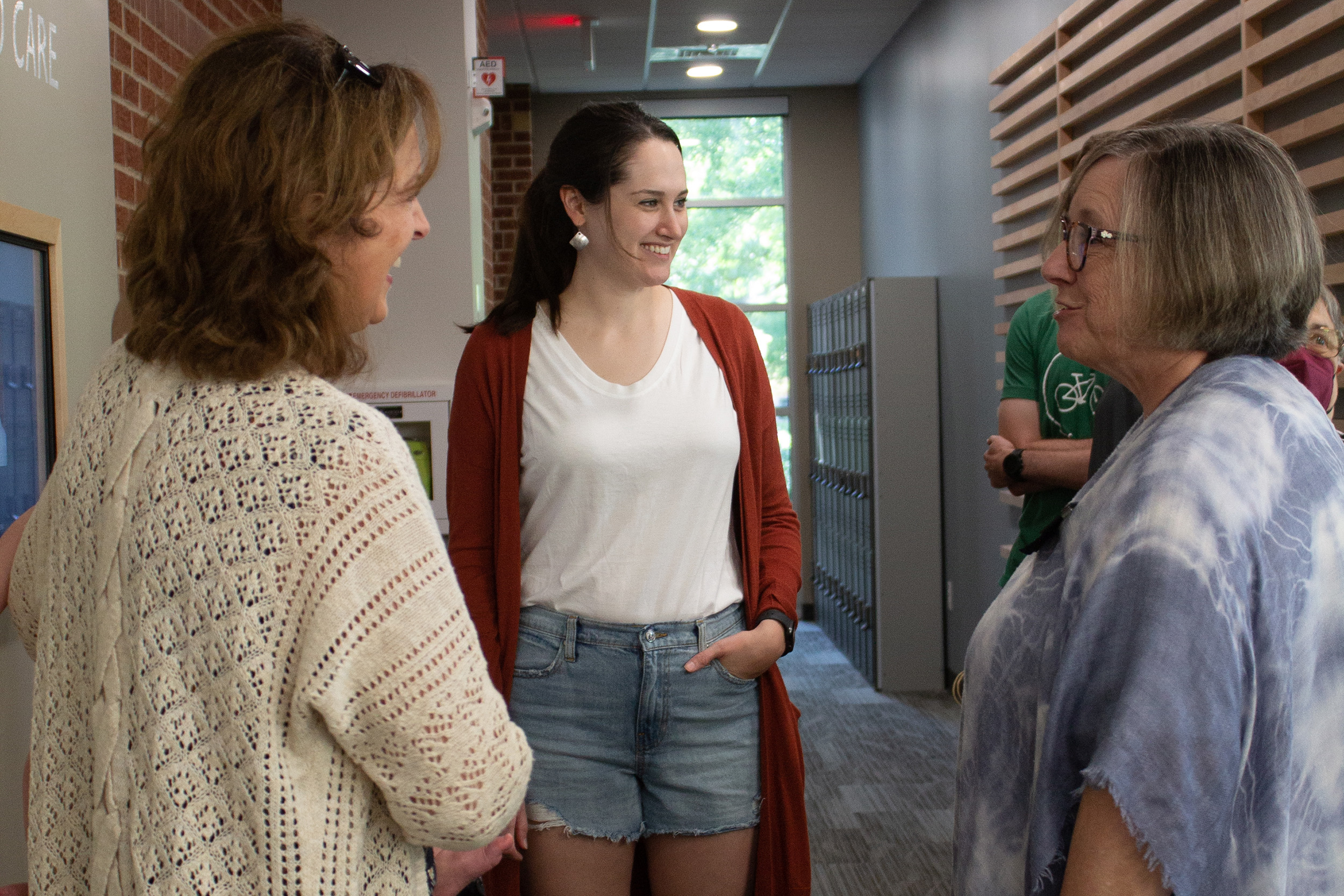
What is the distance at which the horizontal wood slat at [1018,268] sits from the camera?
4039 millimetres

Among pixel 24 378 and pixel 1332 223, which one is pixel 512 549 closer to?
pixel 24 378

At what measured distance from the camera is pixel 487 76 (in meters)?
3.73

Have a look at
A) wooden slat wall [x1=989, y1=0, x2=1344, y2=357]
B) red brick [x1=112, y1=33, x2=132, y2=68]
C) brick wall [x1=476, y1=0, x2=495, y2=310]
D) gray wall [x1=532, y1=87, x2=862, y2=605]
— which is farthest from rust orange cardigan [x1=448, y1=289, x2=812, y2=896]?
gray wall [x1=532, y1=87, x2=862, y2=605]

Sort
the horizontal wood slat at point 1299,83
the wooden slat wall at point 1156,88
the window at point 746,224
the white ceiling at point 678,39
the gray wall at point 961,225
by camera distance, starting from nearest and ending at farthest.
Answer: the horizontal wood slat at point 1299,83 → the wooden slat wall at point 1156,88 → the gray wall at point 961,225 → the white ceiling at point 678,39 → the window at point 746,224

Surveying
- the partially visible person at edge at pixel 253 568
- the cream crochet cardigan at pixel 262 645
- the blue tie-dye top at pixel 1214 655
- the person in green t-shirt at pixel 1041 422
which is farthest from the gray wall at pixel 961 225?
the cream crochet cardigan at pixel 262 645

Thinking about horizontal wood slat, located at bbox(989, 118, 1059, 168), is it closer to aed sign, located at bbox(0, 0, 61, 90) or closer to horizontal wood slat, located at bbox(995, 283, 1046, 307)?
horizontal wood slat, located at bbox(995, 283, 1046, 307)

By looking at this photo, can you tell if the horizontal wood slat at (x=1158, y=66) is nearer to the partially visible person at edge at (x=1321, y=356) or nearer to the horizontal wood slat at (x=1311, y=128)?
the horizontal wood slat at (x=1311, y=128)

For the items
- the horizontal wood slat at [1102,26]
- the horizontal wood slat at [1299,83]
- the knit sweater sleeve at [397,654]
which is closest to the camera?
the knit sweater sleeve at [397,654]

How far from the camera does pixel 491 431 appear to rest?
1668mm

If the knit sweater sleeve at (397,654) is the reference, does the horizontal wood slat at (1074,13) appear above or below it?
above

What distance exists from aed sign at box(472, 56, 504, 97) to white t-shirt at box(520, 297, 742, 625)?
237 centimetres

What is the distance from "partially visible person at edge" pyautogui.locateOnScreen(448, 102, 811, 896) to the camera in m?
1.56

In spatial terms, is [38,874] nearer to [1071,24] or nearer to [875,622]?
[1071,24]

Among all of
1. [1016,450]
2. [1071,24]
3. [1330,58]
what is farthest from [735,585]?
[1071,24]
